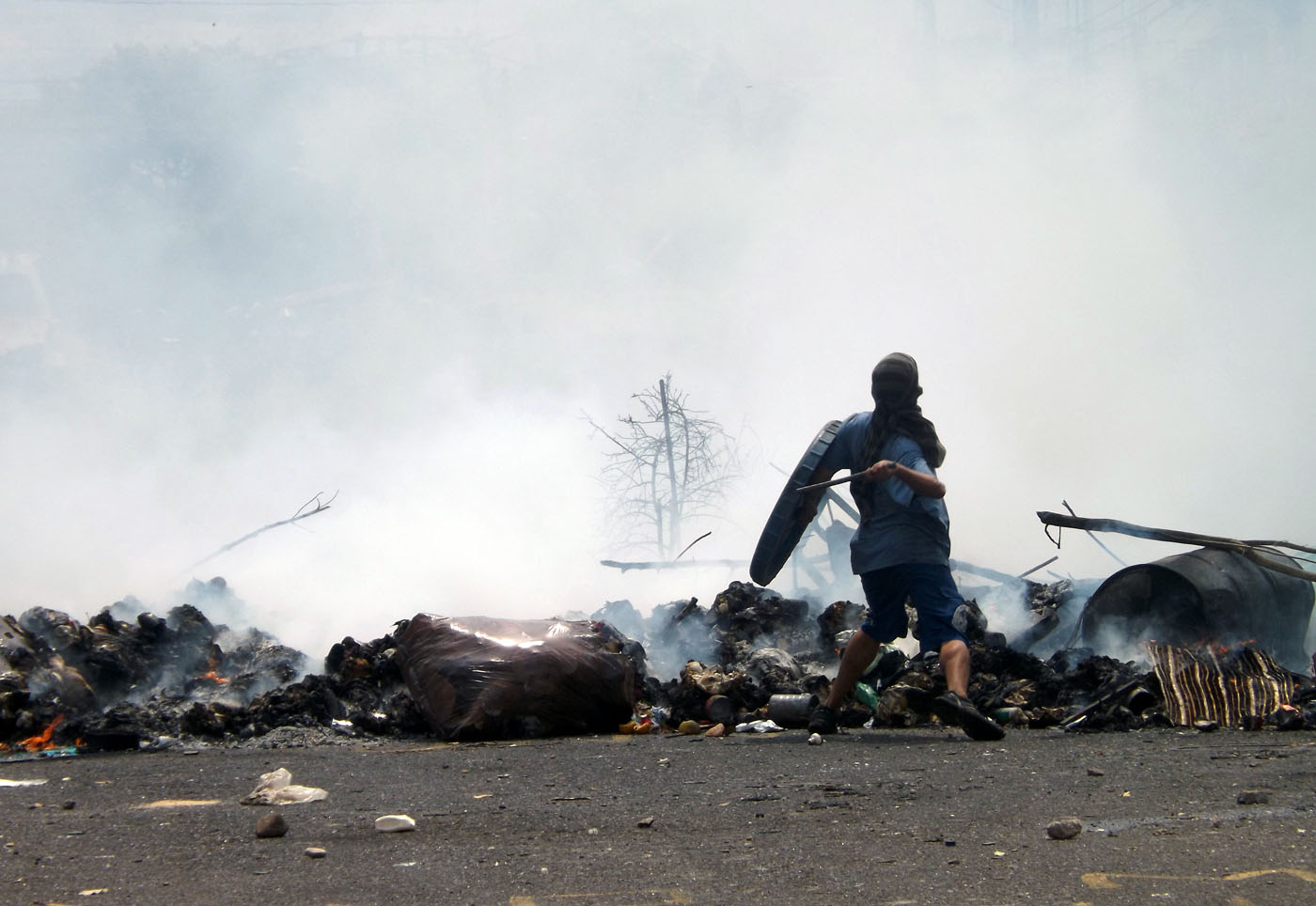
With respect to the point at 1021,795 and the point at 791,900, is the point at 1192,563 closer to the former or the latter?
the point at 1021,795

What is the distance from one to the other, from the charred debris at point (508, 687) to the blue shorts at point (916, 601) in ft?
0.32

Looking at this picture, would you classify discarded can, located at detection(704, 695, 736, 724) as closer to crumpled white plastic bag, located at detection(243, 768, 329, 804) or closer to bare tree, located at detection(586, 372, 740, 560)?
crumpled white plastic bag, located at detection(243, 768, 329, 804)

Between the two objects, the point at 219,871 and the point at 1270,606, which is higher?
the point at 1270,606

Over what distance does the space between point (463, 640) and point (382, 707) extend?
76 cm

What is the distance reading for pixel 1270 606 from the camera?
20.4 feet

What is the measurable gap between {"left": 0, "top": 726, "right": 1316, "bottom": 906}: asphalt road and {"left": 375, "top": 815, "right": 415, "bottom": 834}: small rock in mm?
29

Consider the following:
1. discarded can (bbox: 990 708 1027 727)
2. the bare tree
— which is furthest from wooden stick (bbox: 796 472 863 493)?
the bare tree

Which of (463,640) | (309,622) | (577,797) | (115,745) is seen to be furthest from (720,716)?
(309,622)

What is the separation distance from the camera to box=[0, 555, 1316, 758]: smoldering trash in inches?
193

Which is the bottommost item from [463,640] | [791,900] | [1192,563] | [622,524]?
[791,900]

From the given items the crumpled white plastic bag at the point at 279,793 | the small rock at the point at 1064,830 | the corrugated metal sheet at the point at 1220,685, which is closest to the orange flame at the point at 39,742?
the crumpled white plastic bag at the point at 279,793

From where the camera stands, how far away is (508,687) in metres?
5.03

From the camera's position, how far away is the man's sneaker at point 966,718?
13.7 ft

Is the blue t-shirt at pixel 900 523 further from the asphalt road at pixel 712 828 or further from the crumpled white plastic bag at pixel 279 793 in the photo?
the crumpled white plastic bag at pixel 279 793
